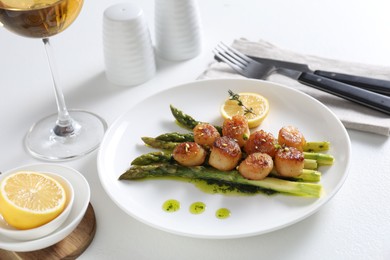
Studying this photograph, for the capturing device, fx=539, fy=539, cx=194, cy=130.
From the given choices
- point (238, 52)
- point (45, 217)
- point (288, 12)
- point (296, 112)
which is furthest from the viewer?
point (288, 12)

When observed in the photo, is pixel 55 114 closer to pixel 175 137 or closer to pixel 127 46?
pixel 127 46

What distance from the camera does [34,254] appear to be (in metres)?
1.60

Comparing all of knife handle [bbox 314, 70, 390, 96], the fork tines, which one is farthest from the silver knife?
the fork tines

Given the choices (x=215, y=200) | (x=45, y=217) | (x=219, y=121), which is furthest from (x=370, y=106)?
(x=45, y=217)

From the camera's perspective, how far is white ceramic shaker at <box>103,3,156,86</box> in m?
2.24

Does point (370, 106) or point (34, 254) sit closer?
point (34, 254)

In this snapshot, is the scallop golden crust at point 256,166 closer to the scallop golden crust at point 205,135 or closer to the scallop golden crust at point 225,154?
the scallop golden crust at point 225,154

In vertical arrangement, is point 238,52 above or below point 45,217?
above

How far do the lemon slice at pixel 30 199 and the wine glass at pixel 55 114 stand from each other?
1.24 ft

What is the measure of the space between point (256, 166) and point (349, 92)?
2.11ft

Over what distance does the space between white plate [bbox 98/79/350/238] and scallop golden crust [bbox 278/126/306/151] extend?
0.11 metres

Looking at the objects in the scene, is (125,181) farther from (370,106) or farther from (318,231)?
(370,106)

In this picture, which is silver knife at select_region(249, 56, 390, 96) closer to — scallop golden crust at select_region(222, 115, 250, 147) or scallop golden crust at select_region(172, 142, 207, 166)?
scallop golden crust at select_region(222, 115, 250, 147)

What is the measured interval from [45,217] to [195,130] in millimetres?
606
